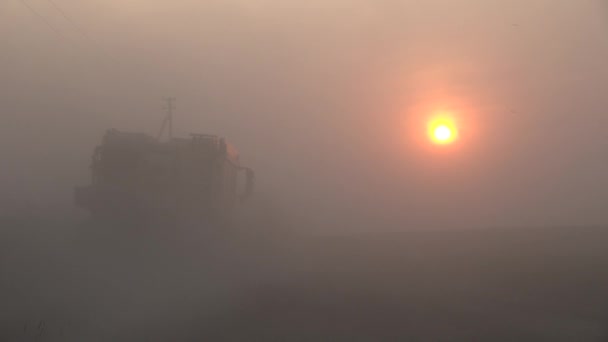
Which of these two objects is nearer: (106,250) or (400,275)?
(400,275)

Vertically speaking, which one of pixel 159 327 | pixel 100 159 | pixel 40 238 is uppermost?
Result: pixel 100 159

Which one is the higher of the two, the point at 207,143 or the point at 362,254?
the point at 207,143

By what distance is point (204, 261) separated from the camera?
1839 centimetres

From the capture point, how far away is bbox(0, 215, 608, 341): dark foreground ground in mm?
10070

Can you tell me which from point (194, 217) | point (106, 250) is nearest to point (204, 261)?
point (194, 217)

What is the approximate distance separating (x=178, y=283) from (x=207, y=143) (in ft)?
15.4

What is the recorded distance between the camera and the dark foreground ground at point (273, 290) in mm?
10070

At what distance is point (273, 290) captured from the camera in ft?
46.2

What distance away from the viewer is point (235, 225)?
71.2 feet

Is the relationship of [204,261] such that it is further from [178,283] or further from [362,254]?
[362,254]

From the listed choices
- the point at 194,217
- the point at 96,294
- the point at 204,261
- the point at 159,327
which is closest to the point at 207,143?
the point at 194,217

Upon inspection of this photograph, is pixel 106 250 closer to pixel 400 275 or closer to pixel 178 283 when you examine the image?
pixel 178 283

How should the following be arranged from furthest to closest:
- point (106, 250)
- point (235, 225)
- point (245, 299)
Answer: point (235, 225)
point (106, 250)
point (245, 299)

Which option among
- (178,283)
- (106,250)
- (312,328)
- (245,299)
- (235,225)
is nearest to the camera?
(312,328)
